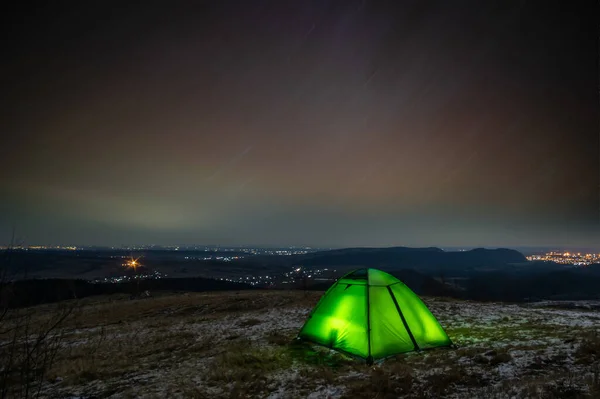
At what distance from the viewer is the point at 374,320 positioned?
389 inches

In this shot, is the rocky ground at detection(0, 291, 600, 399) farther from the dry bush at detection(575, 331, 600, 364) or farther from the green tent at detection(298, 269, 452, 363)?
the green tent at detection(298, 269, 452, 363)

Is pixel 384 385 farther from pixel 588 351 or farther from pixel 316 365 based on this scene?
pixel 588 351

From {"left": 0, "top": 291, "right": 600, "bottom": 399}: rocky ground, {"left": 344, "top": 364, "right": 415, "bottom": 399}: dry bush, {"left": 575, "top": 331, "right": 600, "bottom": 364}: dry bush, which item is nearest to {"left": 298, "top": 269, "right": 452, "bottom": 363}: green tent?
{"left": 0, "top": 291, "right": 600, "bottom": 399}: rocky ground

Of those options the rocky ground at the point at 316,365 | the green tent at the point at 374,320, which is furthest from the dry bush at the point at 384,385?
the green tent at the point at 374,320

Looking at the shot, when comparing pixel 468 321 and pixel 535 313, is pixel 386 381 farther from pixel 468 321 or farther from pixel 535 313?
pixel 535 313

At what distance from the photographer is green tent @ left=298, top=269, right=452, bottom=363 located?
9773 mm

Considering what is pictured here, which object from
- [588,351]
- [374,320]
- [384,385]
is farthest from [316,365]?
[588,351]

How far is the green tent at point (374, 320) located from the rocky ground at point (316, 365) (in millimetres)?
352

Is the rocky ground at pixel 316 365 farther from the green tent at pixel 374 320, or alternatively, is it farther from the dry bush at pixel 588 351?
the green tent at pixel 374 320

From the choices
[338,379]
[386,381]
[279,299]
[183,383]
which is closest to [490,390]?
[386,381]

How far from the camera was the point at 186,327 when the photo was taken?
1686cm

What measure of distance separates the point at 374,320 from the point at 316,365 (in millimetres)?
2200

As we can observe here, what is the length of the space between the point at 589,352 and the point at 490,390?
14.8 feet

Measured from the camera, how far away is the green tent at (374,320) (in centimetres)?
977
